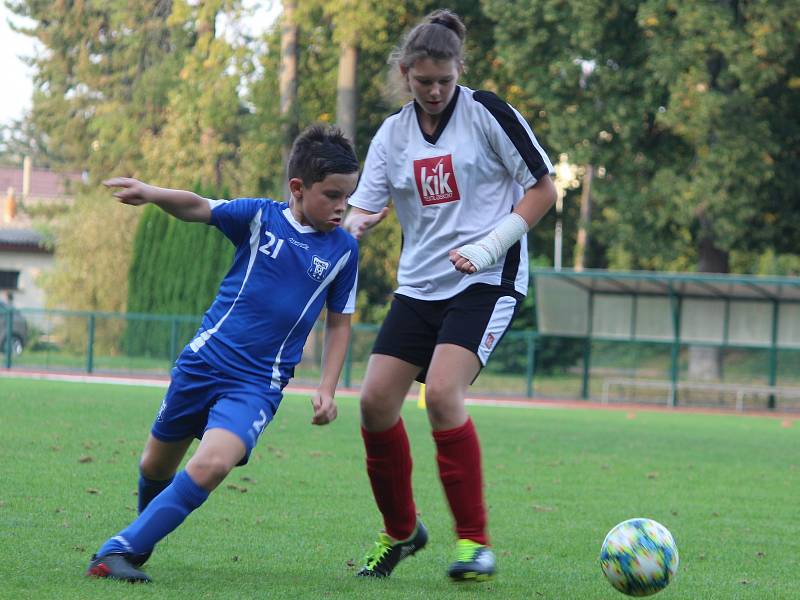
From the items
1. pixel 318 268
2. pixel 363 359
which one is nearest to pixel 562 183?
pixel 363 359

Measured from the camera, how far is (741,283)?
24.8m

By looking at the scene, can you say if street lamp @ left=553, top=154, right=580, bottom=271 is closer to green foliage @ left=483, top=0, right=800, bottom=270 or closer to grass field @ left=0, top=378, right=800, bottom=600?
green foliage @ left=483, top=0, right=800, bottom=270

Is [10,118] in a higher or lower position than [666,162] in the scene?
higher

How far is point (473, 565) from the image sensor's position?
5000mm

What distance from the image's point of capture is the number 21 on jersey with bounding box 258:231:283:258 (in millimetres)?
5016

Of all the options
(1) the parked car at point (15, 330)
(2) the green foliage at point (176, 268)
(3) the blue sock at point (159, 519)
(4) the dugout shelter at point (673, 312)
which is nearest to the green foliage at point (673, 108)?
(4) the dugout shelter at point (673, 312)

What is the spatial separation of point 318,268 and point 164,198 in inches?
26.9

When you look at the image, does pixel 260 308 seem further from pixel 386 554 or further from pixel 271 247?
pixel 386 554

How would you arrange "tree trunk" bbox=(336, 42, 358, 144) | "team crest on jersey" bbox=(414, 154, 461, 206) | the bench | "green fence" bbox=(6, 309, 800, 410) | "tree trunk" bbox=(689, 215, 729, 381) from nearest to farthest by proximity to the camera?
"team crest on jersey" bbox=(414, 154, 461, 206), the bench, "green fence" bbox=(6, 309, 800, 410), "tree trunk" bbox=(689, 215, 729, 381), "tree trunk" bbox=(336, 42, 358, 144)

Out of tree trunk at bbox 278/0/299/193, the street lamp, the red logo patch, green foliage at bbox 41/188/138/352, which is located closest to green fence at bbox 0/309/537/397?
tree trunk at bbox 278/0/299/193

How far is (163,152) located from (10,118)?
6234 centimetres

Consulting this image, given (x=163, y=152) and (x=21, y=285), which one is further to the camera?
(x=21, y=285)

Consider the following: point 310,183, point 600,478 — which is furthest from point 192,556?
point 600,478

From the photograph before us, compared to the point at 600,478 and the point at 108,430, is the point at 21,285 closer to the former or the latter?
the point at 108,430
